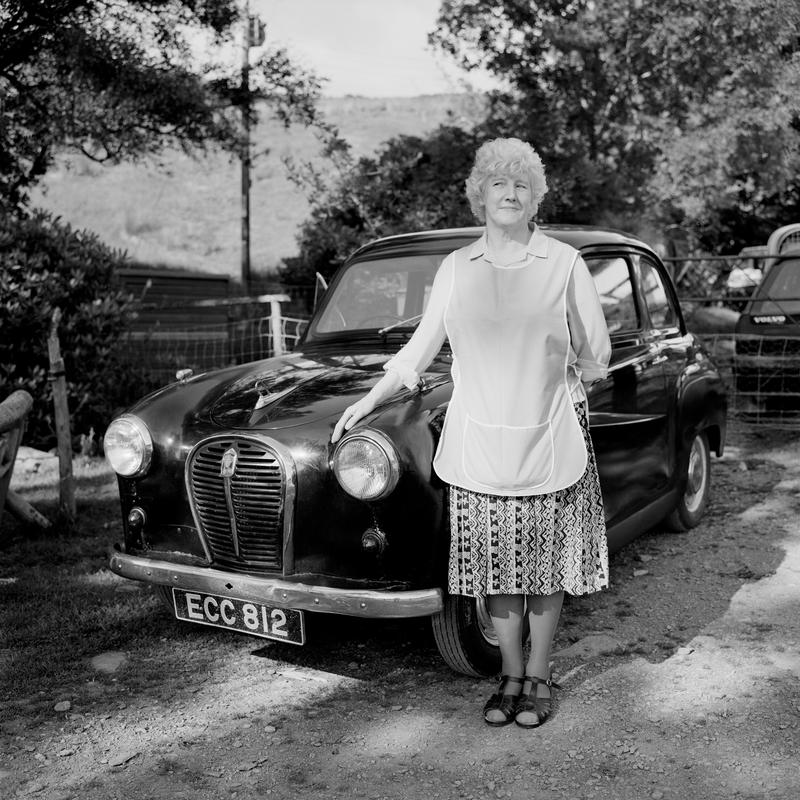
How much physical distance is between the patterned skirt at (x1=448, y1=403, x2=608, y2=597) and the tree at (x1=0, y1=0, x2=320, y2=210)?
850cm

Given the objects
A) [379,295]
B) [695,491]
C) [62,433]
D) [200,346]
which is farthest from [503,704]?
[200,346]

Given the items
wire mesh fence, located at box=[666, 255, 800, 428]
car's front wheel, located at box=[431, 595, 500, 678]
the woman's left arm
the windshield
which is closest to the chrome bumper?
car's front wheel, located at box=[431, 595, 500, 678]

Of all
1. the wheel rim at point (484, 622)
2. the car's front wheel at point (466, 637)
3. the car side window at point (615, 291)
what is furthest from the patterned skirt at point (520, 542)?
the car side window at point (615, 291)

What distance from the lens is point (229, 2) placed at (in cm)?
1159

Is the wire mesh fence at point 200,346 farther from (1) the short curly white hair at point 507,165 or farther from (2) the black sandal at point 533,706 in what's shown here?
(2) the black sandal at point 533,706

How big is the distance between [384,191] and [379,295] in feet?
31.3

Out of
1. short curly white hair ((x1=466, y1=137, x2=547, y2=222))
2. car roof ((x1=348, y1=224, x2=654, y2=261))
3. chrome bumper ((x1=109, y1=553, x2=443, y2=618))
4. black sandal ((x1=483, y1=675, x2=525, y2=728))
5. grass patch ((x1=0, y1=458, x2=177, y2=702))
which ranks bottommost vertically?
grass patch ((x1=0, y1=458, x2=177, y2=702))

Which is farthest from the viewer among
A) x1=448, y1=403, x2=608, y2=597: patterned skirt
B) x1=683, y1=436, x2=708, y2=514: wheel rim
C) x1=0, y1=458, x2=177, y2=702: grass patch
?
x1=683, y1=436, x2=708, y2=514: wheel rim

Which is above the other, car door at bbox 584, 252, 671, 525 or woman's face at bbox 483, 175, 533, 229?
woman's face at bbox 483, 175, 533, 229

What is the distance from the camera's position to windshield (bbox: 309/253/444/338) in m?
4.82

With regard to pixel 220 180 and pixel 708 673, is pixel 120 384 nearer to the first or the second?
pixel 708 673

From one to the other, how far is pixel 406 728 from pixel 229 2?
10329mm

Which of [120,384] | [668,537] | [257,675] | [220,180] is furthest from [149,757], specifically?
[220,180]

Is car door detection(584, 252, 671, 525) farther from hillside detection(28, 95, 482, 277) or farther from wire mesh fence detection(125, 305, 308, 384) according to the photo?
hillside detection(28, 95, 482, 277)
